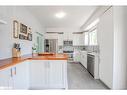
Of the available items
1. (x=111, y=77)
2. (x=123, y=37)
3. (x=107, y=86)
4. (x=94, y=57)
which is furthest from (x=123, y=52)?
(x=94, y=57)

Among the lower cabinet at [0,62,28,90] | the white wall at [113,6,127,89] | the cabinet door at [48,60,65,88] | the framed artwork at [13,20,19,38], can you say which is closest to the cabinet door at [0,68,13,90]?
the lower cabinet at [0,62,28,90]

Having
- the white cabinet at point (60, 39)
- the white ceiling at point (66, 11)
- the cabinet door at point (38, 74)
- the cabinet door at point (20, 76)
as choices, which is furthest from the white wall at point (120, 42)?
the white cabinet at point (60, 39)

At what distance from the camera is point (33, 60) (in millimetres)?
3484

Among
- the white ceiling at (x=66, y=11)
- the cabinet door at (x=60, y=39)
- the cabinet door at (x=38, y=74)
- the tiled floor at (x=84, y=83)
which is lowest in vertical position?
the tiled floor at (x=84, y=83)

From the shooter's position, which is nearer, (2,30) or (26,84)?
(2,30)

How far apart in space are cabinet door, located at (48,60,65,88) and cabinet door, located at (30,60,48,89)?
0.15 meters

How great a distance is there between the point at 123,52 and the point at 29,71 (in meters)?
2.45

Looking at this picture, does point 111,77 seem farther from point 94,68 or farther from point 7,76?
point 7,76

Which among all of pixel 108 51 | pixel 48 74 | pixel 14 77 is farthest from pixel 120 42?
pixel 14 77

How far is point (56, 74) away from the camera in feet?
11.4

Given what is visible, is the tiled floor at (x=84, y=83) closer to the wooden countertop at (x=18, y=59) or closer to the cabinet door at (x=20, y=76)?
the wooden countertop at (x=18, y=59)

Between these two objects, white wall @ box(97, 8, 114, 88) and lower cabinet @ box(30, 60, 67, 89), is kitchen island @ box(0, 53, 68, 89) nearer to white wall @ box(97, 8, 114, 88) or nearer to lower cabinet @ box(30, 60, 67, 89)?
lower cabinet @ box(30, 60, 67, 89)

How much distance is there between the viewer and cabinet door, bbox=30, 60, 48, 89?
11.4 feet

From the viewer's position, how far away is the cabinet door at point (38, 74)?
137 inches
